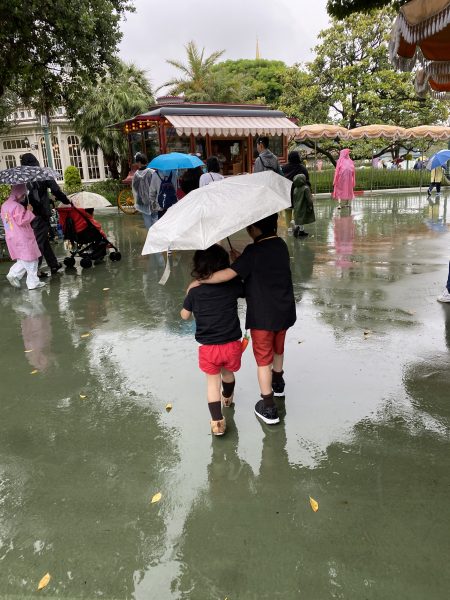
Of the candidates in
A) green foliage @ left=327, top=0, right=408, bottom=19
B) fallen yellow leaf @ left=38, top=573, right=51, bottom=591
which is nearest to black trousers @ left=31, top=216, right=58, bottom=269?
green foliage @ left=327, top=0, right=408, bottom=19

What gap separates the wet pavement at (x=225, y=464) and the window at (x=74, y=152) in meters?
24.9

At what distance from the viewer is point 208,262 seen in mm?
2965

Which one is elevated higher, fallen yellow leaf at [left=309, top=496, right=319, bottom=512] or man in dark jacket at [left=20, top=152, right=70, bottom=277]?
man in dark jacket at [left=20, top=152, right=70, bottom=277]

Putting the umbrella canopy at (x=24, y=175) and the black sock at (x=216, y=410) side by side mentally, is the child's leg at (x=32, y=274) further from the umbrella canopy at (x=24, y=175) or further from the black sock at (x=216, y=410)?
the black sock at (x=216, y=410)

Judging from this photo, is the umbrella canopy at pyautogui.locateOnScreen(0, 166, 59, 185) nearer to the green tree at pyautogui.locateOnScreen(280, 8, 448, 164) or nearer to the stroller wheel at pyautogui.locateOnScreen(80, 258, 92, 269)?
the stroller wheel at pyautogui.locateOnScreen(80, 258, 92, 269)

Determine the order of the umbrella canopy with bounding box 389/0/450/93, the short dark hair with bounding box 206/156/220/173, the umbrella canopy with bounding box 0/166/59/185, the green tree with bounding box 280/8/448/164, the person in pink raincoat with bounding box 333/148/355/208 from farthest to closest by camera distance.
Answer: the green tree with bounding box 280/8/448/164 → the person in pink raincoat with bounding box 333/148/355/208 → the short dark hair with bounding box 206/156/220/173 → the umbrella canopy with bounding box 0/166/59/185 → the umbrella canopy with bounding box 389/0/450/93

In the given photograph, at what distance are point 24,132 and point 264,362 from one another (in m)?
29.8

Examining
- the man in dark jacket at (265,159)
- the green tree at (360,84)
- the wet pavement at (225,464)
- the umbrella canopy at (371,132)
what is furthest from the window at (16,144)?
the wet pavement at (225,464)

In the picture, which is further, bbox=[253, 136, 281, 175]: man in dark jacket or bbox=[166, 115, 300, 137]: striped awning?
bbox=[166, 115, 300, 137]: striped awning

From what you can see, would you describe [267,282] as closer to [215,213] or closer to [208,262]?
[208,262]

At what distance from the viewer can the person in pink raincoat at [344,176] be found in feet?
48.6

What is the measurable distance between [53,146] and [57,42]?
2054 centimetres

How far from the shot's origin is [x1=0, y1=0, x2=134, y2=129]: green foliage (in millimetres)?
8453

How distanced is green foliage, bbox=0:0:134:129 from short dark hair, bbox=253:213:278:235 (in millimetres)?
7052
